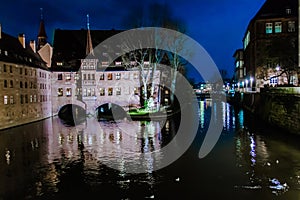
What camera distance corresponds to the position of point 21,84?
136 ft

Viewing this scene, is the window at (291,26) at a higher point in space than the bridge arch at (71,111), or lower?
higher

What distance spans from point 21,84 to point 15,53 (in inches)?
158

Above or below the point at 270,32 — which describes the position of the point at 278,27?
above

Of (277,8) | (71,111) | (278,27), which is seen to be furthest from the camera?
(277,8)

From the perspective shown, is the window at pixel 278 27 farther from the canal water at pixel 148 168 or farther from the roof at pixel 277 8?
the canal water at pixel 148 168

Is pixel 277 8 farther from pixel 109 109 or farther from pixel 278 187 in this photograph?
pixel 278 187

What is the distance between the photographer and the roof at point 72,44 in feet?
188

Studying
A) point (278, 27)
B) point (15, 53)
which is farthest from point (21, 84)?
point (278, 27)

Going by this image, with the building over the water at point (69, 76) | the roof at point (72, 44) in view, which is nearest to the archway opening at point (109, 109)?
the building over the water at point (69, 76)

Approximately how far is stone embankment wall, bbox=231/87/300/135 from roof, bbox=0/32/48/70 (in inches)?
1199

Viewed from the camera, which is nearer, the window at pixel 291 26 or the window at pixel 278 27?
the window at pixel 291 26

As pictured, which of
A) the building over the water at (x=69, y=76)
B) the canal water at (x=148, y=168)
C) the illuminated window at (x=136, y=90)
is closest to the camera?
the canal water at (x=148, y=168)

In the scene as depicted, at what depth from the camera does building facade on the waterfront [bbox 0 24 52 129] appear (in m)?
37.4

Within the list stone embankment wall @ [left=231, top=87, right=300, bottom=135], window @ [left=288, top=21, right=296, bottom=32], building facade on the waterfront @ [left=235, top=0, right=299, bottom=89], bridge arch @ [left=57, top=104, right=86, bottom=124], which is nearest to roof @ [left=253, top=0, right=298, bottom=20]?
building facade on the waterfront @ [left=235, top=0, right=299, bottom=89]
